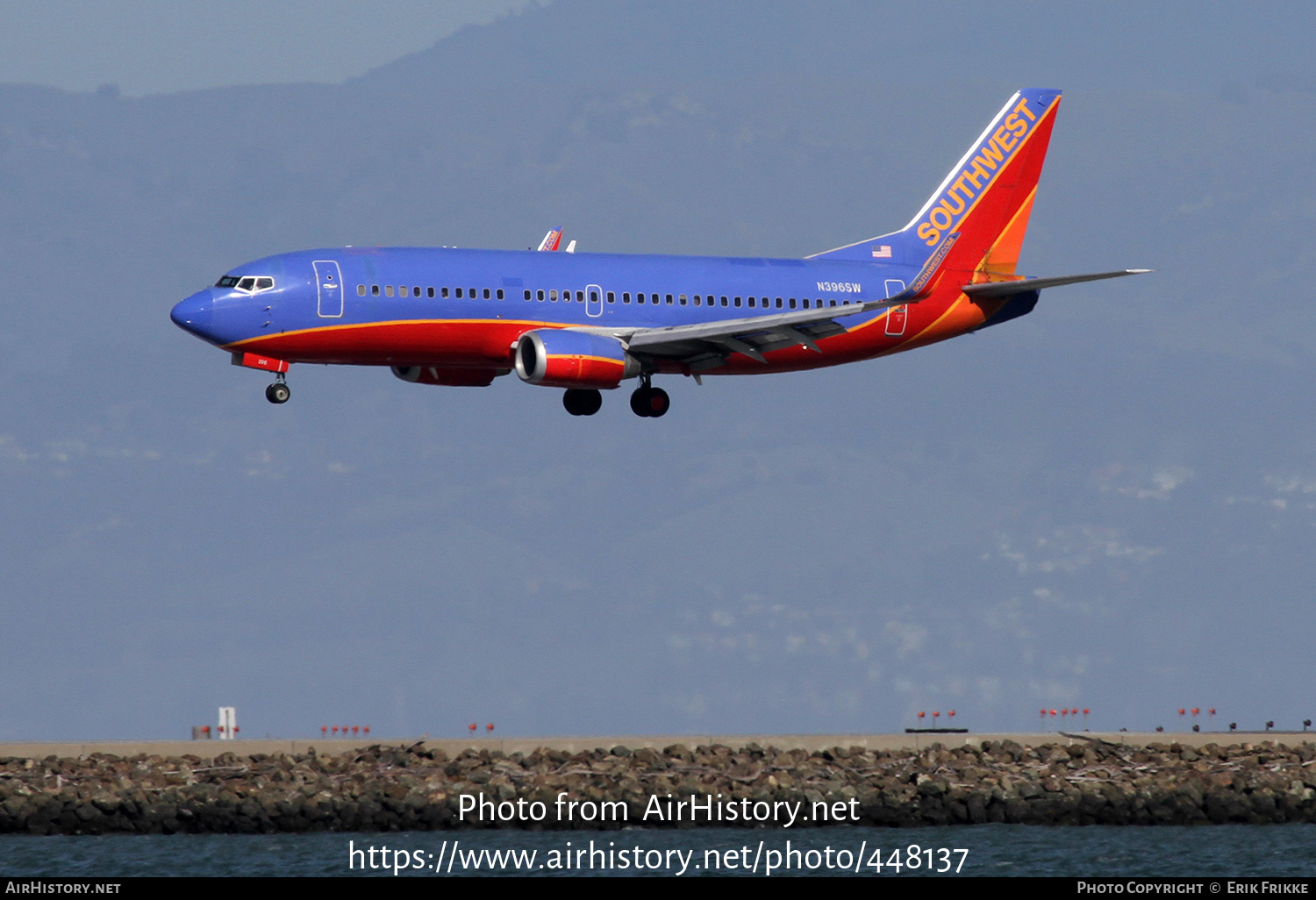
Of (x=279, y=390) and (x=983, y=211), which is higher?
(x=983, y=211)

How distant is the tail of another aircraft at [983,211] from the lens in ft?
237

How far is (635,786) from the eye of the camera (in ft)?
179

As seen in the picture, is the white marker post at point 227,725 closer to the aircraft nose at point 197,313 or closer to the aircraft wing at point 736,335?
the aircraft nose at point 197,313

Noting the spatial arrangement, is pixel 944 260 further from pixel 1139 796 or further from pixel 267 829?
pixel 267 829

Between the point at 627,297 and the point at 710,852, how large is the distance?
18577 millimetres

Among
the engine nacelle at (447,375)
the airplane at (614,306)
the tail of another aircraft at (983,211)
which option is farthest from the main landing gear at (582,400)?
the tail of another aircraft at (983,211)

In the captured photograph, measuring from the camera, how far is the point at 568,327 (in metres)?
62.7

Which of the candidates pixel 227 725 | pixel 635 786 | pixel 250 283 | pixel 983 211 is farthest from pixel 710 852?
pixel 983 211

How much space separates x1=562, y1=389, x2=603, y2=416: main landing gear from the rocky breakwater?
14117mm

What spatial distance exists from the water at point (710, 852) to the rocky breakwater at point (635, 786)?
1.42ft

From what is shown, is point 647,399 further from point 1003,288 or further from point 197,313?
point 197,313

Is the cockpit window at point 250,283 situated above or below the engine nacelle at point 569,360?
above

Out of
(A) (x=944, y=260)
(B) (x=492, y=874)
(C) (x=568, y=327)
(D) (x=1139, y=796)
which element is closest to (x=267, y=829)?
(B) (x=492, y=874)

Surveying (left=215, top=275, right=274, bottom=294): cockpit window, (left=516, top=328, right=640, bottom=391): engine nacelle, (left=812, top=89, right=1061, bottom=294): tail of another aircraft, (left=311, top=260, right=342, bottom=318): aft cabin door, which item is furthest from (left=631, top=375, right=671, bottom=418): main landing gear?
(left=215, top=275, right=274, bottom=294): cockpit window
